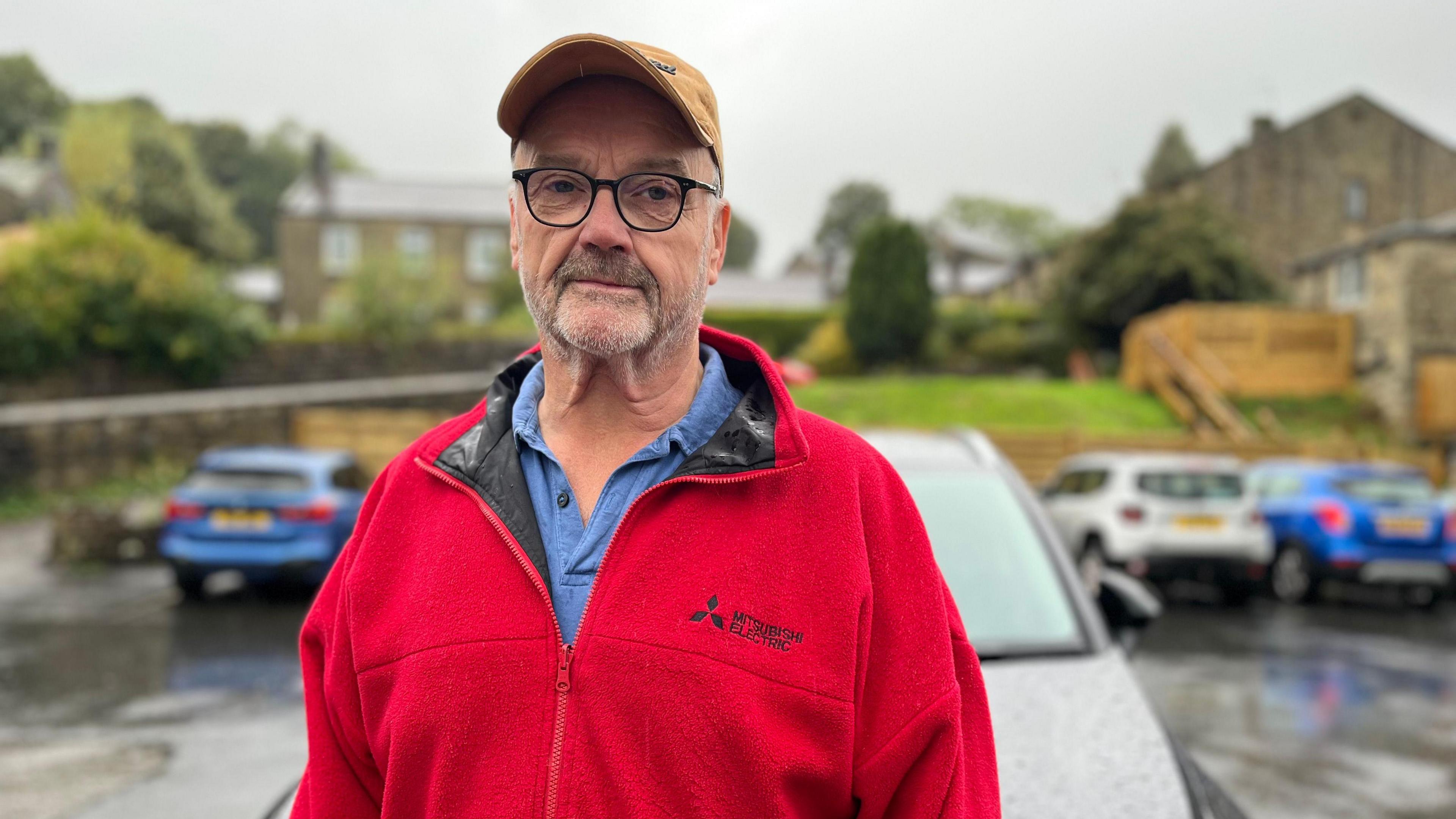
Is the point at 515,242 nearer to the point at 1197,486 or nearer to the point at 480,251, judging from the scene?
the point at 1197,486

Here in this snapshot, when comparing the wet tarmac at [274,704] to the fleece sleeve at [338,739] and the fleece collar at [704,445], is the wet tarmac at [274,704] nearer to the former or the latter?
the fleece sleeve at [338,739]

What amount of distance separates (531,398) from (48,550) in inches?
540

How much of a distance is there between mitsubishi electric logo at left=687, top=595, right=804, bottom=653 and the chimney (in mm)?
50400

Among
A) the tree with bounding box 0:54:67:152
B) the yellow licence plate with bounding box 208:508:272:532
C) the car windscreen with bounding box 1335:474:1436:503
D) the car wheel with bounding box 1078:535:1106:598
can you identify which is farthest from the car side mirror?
the tree with bounding box 0:54:67:152

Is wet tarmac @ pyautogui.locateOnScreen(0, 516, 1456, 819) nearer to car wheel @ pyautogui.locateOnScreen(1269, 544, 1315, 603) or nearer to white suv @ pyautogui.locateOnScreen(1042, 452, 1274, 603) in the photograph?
white suv @ pyautogui.locateOnScreen(1042, 452, 1274, 603)

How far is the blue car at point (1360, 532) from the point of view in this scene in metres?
11.5

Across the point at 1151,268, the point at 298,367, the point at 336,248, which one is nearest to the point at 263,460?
the point at 298,367

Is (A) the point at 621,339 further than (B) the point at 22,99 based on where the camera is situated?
No

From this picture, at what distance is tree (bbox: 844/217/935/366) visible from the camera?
28297mm

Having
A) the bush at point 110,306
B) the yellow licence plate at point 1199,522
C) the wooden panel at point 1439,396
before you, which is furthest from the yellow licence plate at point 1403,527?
the bush at point 110,306

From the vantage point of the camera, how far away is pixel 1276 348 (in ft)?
85.4

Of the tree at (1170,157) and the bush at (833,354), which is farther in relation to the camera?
the tree at (1170,157)

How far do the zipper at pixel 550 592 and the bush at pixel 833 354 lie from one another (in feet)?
89.8

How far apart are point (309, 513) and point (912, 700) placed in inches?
385
